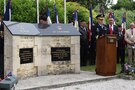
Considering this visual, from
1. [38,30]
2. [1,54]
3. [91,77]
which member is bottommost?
[91,77]

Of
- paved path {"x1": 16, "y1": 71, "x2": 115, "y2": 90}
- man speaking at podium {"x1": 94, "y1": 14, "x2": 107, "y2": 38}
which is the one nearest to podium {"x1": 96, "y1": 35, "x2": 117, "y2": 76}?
paved path {"x1": 16, "y1": 71, "x2": 115, "y2": 90}

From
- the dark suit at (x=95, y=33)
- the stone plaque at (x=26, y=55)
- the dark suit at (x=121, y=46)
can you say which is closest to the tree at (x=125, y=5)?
the dark suit at (x=121, y=46)

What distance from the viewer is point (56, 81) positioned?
9.84 m

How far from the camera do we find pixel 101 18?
12.7 metres

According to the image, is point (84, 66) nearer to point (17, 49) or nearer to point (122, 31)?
point (122, 31)

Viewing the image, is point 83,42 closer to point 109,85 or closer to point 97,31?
point 97,31

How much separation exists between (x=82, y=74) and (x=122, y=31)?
445 cm

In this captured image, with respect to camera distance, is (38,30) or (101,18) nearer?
(38,30)

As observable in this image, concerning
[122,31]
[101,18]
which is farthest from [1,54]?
[122,31]

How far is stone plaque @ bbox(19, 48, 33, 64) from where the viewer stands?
32.8ft

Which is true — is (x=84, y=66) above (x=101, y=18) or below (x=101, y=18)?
below

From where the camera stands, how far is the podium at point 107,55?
1110cm

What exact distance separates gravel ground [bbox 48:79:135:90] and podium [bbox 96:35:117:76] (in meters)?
0.65

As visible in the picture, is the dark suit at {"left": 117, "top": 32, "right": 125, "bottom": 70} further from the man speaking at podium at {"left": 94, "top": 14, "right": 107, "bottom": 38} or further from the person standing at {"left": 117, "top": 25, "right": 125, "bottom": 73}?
the man speaking at podium at {"left": 94, "top": 14, "right": 107, "bottom": 38}
